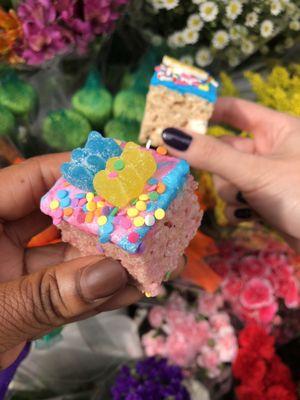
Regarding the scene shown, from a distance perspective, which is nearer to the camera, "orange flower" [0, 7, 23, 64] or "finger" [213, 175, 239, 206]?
"orange flower" [0, 7, 23, 64]

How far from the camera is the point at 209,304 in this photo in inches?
52.3

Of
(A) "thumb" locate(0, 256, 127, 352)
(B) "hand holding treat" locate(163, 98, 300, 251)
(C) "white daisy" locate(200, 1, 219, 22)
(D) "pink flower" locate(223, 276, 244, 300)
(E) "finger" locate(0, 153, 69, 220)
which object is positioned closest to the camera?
(A) "thumb" locate(0, 256, 127, 352)

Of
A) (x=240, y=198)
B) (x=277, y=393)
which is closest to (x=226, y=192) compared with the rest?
(x=240, y=198)

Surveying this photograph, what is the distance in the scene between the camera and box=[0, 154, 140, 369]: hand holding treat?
0.79 m

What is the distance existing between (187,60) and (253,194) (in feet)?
1.61

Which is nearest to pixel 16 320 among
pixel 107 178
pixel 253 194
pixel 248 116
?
pixel 107 178

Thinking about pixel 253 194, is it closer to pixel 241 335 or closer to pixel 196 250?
pixel 196 250

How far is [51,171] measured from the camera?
105 cm

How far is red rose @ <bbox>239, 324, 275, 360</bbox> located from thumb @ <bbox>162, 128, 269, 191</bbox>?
419mm

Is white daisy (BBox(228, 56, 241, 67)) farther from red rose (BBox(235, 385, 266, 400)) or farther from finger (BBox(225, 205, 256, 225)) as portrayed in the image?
red rose (BBox(235, 385, 266, 400))

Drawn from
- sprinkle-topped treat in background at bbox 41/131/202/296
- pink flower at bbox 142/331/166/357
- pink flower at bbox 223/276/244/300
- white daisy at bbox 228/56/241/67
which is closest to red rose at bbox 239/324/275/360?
pink flower at bbox 223/276/244/300

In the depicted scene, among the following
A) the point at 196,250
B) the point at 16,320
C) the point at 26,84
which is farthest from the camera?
the point at 196,250

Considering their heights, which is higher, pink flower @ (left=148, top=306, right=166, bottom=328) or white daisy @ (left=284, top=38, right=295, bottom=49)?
white daisy @ (left=284, top=38, right=295, bottom=49)

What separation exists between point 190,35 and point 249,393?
101 centimetres
